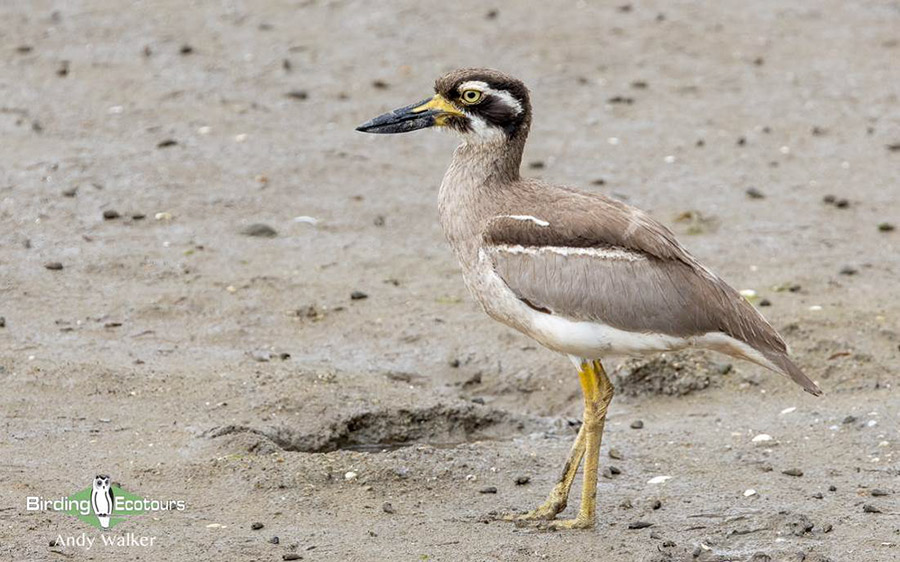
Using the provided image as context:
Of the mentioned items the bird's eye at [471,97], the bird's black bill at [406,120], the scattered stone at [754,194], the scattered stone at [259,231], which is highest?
the bird's eye at [471,97]

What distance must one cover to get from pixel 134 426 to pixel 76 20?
857 cm

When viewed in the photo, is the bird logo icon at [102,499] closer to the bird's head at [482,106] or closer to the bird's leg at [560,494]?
the bird's leg at [560,494]

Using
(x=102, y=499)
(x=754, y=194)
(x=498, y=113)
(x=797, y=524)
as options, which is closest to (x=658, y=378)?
(x=797, y=524)

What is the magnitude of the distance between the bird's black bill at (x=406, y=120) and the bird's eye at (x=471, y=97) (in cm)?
17

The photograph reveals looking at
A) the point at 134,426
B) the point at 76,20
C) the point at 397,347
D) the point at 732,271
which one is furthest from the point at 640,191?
the point at 76,20

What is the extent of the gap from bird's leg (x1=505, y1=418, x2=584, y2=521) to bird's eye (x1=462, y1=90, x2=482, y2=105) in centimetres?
188

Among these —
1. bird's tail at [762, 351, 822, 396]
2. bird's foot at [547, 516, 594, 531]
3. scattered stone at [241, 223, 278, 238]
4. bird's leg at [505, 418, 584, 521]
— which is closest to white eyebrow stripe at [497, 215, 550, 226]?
bird's leg at [505, 418, 584, 521]

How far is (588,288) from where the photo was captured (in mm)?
7172

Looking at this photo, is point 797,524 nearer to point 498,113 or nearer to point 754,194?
point 498,113

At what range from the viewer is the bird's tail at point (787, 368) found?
7.07m

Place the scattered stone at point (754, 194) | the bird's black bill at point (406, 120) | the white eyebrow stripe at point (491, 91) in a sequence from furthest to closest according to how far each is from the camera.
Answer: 1. the scattered stone at point (754, 194)
2. the bird's black bill at point (406, 120)
3. the white eyebrow stripe at point (491, 91)

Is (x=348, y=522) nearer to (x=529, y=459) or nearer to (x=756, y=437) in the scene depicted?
(x=529, y=459)

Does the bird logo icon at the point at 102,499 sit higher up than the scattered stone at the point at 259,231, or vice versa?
the bird logo icon at the point at 102,499

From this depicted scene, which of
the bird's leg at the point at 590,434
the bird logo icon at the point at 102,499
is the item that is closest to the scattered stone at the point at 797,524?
the bird's leg at the point at 590,434
